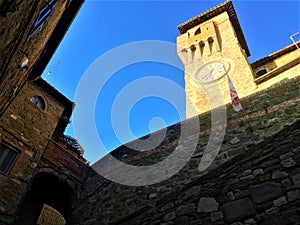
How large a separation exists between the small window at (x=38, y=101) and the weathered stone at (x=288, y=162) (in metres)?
9.39

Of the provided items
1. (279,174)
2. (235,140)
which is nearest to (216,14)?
(235,140)

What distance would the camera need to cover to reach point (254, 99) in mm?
7934

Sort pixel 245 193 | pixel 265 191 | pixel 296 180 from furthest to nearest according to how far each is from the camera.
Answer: pixel 245 193
pixel 265 191
pixel 296 180

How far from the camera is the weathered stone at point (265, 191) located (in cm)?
329

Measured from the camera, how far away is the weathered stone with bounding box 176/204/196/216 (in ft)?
12.3

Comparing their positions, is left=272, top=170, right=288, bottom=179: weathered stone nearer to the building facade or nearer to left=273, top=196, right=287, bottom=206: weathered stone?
left=273, top=196, right=287, bottom=206: weathered stone

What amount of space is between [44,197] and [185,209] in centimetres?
852

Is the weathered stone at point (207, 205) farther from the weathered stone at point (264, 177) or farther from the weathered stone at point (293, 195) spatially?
the weathered stone at point (293, 195)

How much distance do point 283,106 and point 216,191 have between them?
4.44 meters

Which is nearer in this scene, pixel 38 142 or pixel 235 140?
pixel 235 140

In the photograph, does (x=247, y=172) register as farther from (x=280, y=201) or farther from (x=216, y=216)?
(x=216, y=216)

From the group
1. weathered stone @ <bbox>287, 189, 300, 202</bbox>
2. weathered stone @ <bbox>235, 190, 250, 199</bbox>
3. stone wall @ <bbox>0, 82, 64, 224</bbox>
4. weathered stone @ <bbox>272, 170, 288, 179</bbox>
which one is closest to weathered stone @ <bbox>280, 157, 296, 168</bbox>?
weathered stone @ <bbox>272, 170, 288, 179</bbox>

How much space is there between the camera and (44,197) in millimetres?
10680

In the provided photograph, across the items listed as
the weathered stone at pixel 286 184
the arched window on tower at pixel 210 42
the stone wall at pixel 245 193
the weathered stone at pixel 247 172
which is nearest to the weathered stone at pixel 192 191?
the stone wall at pixel 245 193
